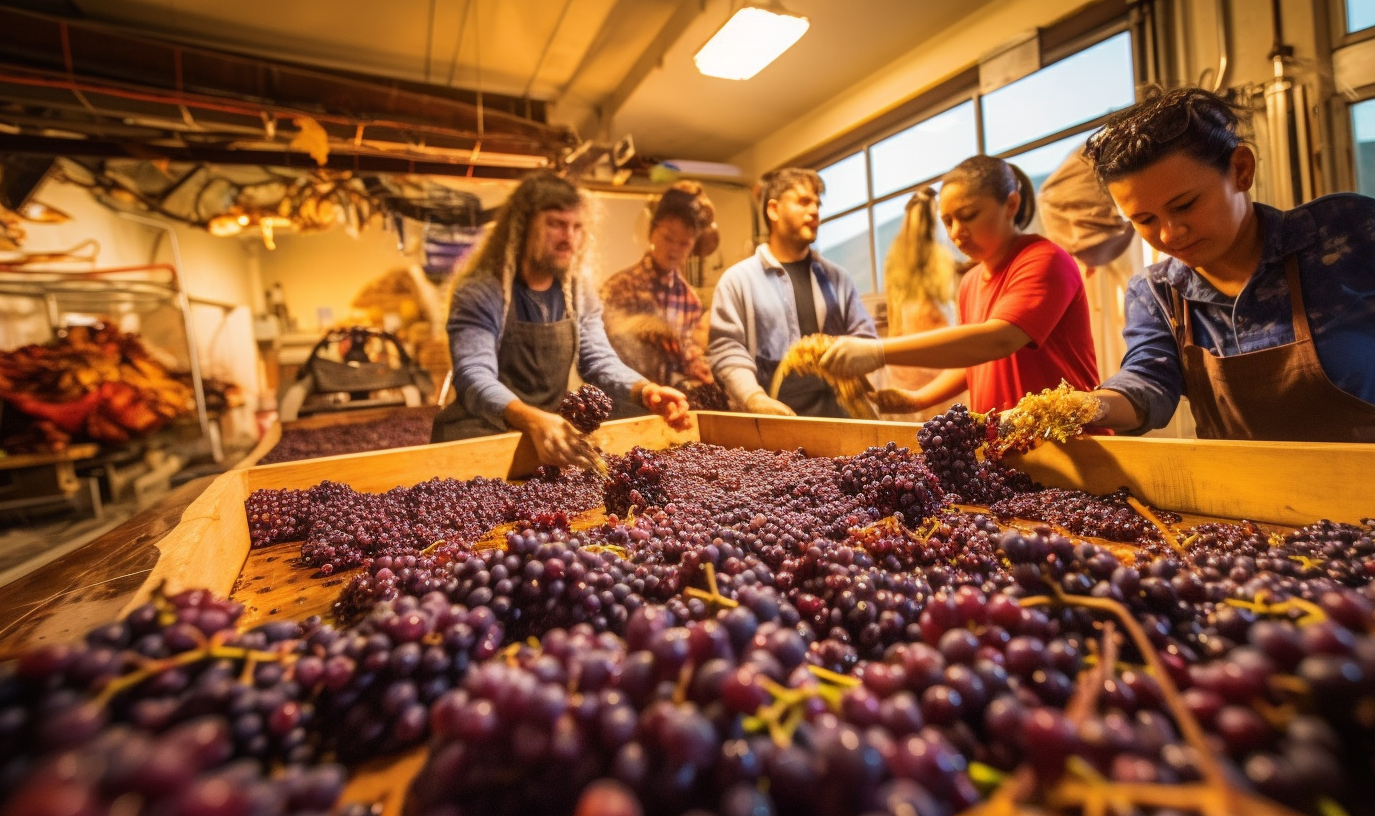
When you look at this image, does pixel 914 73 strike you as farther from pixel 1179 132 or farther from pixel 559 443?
pixel 559 443

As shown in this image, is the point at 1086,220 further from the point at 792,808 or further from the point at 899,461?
the point at 792,808

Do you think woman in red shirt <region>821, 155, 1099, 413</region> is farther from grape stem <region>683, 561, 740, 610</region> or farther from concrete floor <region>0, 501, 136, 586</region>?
concrete floor <region>0, 501, 136, 586</region>

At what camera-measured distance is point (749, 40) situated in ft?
11.4

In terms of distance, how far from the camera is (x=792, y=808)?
0.36 meters

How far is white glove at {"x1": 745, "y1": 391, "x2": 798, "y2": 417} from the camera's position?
2877 millimetres

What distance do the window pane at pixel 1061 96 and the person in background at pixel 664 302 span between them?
236 centimetres

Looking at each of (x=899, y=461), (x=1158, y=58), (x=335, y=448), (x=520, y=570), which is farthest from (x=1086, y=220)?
(x=335, y=448)

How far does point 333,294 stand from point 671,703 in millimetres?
6513

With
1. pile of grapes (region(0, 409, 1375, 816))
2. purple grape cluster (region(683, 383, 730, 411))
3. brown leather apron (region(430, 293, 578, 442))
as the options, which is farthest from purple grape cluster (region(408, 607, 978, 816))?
purple grape cluster (region(683, 383, 730, 411))

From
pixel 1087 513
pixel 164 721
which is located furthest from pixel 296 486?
pixel 1087 513

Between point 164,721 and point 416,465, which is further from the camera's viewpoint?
point 416,465

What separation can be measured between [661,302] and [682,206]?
29.1 inches

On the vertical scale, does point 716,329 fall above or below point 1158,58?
below

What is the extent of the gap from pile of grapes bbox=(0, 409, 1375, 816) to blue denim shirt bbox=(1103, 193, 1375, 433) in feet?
3.76
